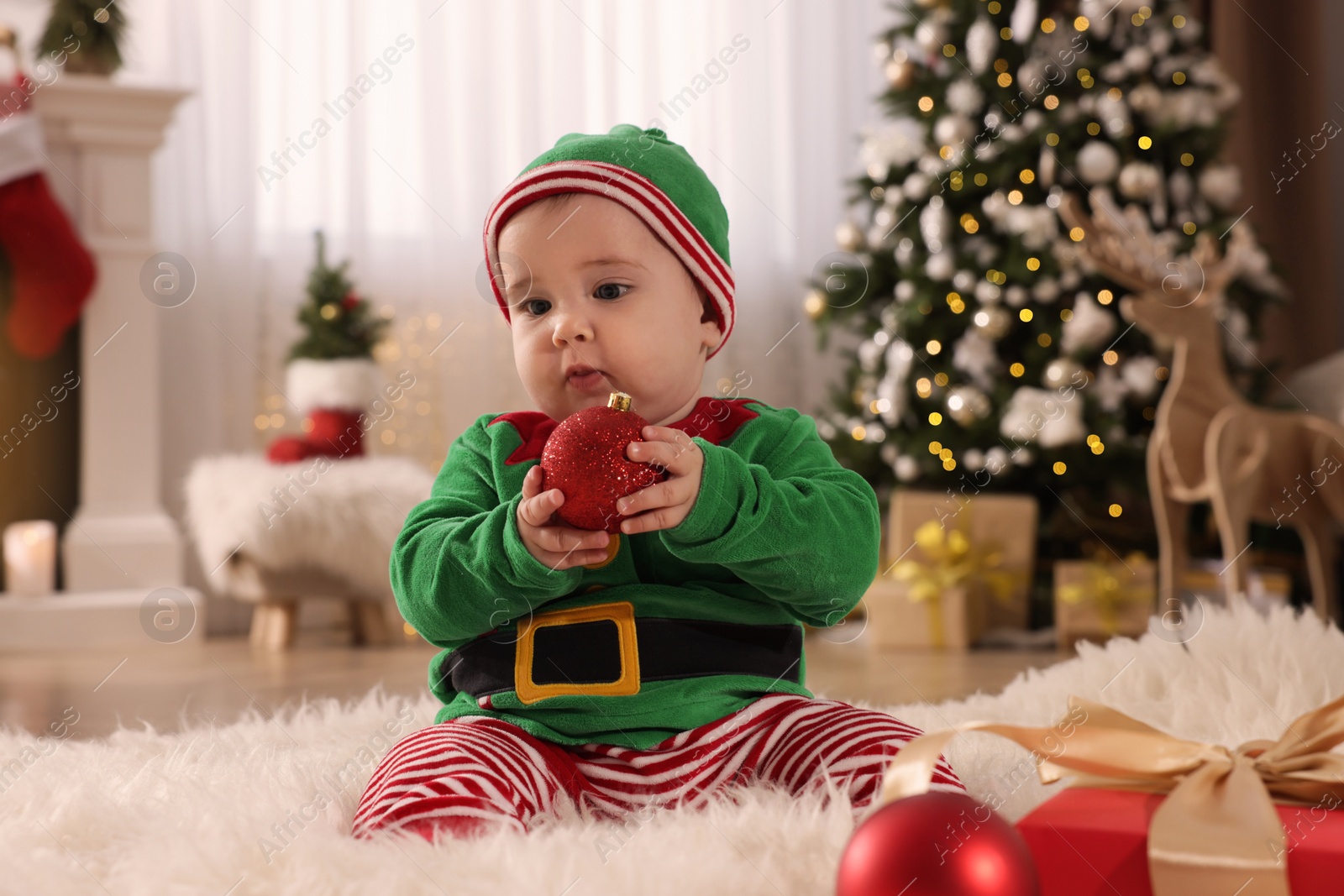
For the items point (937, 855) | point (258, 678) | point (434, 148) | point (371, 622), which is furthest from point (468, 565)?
point (434, 148)

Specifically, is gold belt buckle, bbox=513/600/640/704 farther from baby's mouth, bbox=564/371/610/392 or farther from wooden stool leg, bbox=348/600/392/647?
wooden stool leg, bbox=348/600/392/647

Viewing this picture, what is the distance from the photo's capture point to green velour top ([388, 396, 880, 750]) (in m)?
0.86

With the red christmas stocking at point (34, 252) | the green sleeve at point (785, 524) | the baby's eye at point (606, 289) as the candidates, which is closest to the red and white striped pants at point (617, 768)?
the green sleeve at point (785, 524)

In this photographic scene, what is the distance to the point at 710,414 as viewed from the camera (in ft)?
3.39

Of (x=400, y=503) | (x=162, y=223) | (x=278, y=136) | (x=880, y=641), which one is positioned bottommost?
(x=880, y=641)

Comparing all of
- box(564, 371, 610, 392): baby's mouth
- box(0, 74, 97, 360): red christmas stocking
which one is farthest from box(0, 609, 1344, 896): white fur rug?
box(0, 74, 97, 360): red christmas stocking

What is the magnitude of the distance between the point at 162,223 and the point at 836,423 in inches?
74.7

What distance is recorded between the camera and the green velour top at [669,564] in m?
0.86

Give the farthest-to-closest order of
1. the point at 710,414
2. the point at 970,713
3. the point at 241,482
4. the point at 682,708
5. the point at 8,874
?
the point at 241,482 < the point at 970,713 < the point at 710,414 < the point at 682,708 < the point at 8,874

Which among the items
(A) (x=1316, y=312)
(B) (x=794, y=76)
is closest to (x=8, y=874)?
(B) (x=794, y=76)

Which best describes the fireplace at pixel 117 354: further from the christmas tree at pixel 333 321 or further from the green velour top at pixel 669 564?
the green velour top at pixel 669 564

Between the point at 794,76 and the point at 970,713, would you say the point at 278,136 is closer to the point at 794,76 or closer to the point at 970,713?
the point at 794,76

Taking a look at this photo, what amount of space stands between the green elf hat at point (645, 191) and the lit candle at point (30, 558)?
7.04 ft

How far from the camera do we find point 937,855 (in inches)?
22.4
